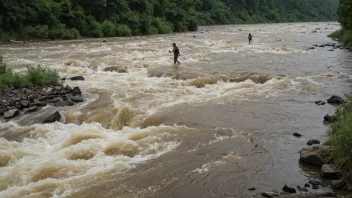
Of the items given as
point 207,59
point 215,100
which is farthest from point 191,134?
point 207,59

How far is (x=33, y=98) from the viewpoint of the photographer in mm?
14195

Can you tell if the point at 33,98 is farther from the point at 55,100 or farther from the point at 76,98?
the point at 76,98

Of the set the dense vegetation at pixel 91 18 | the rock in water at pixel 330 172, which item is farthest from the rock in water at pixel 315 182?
the dense vegetation at pixel 91 18

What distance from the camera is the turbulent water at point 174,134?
781cm

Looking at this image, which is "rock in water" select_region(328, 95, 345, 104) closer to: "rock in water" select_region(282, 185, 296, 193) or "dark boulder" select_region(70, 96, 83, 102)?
"rock in water" select_region(282, 185, 296, 193)

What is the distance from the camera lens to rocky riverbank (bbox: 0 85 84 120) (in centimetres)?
1319

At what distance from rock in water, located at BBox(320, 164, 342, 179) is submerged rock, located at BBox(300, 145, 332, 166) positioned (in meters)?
0.35

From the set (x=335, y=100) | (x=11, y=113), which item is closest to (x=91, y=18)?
(x=11, y=113)

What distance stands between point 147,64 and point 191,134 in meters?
12.3

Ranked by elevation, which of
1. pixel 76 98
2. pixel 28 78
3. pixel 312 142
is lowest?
pixel 312 142

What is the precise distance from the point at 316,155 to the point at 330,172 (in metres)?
0.75

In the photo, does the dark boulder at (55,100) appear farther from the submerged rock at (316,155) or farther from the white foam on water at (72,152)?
the submerged rock at (316,155)

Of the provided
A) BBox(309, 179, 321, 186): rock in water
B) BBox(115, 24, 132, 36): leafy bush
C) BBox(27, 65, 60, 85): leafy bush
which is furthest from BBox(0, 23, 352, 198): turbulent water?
BBox(115, 24, 132, 36): leafy bush

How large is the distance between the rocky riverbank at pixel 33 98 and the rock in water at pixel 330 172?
9985 millimetres
